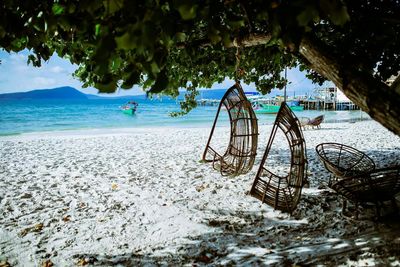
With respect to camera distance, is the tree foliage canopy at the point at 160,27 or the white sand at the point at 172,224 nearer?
the tree foliage canopy at the point at 160,27

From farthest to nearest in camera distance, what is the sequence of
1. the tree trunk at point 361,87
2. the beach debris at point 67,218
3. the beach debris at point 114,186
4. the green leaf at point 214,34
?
the beach debris at point 114,186 < the beach debris at point 67,218 < the tree trunk at point 361,87 < the green leaf at point 214,34

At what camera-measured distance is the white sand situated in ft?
11.0

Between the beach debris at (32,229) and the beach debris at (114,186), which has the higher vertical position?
the beach debris at (114,186)

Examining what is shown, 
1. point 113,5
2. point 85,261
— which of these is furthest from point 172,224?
point 113,5

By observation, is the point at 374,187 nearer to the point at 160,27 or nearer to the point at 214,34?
the point at 214,34

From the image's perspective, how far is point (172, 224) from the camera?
4.35 meters

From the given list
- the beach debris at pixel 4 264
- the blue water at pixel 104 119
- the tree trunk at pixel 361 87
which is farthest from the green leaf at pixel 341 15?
the blue water at pixel 104 119

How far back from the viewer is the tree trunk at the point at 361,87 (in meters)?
1.90

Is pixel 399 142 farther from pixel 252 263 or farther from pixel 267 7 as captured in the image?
pixel 267 7

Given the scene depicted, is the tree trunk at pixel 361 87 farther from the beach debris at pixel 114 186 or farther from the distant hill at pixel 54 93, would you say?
the distant hill at pixel 54 93

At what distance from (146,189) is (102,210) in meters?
1.23

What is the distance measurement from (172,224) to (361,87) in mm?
3242

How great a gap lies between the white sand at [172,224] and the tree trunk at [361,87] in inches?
68.2

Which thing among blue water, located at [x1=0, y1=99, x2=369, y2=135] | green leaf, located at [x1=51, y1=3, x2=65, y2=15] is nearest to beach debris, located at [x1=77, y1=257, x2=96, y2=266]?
green leaf, located at [x1=51, y1=3, x2=65, y2=15]
